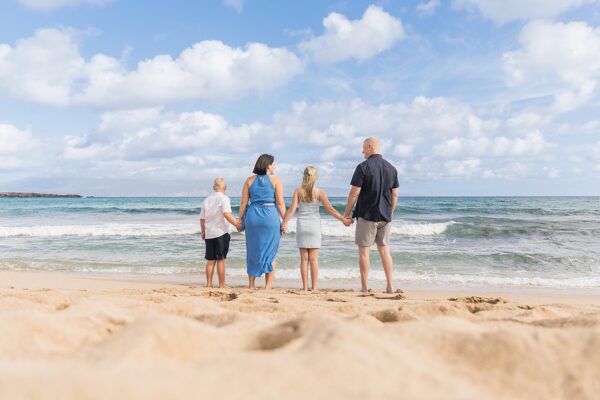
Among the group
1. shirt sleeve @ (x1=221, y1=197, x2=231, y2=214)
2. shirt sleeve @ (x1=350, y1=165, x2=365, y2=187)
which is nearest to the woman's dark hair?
shirt sleeve @ (x1=221, y1=197, x2=231, y2=214)

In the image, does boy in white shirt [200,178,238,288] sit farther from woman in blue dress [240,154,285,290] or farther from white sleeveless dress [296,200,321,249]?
white sleeveless dress [296,200,321,249]

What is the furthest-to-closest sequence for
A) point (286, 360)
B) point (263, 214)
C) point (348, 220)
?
point (348, 220) < point (263, 214) < point (286, 360)

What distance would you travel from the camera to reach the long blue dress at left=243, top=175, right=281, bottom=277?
20.3 feet

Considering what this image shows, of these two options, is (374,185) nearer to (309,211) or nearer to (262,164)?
(309,211)

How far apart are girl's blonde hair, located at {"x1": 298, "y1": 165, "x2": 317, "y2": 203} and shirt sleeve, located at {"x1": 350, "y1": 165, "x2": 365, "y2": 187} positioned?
576mm

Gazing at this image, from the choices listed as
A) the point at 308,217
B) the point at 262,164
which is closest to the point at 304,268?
the point at 308,217

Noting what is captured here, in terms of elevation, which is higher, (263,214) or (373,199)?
(373,199)

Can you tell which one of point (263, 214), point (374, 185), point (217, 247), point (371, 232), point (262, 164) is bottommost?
point (217, 247)

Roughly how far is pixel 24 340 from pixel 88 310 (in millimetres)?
687

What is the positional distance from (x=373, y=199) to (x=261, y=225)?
166 centimetres

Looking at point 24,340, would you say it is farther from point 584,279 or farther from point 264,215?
point 584,279

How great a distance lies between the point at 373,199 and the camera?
6.16m

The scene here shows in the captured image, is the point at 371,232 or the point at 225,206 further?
the point at 225,206

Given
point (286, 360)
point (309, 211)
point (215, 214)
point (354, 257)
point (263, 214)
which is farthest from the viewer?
point (354, 257)
